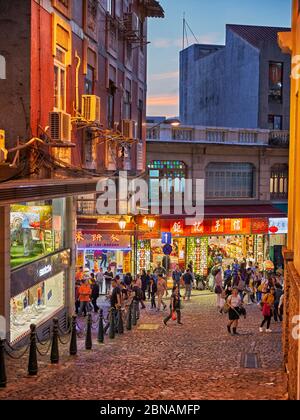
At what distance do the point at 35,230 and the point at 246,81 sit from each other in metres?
24.4

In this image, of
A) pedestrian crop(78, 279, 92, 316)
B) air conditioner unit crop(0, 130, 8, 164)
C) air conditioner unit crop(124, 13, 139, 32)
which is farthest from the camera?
air conditioner unit crop(124, 13, 139, 32)

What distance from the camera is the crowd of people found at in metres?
19.0

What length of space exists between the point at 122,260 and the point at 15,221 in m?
14.8

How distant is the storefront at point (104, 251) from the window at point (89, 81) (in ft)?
26.4

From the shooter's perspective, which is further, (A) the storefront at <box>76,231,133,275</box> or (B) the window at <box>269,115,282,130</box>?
(B) the window at <box>269,115,282,130</box>

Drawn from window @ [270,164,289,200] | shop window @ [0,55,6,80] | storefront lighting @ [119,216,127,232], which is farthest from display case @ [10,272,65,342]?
window @ [270,164,289,200]

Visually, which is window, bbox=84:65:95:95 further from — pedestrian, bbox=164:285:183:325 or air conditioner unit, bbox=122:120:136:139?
pedestrian, bbox=164:285:183:325

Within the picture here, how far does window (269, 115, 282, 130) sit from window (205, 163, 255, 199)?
11.6 feet

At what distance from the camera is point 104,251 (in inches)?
1156

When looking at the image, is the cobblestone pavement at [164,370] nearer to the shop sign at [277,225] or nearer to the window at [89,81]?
the window at [89,81]

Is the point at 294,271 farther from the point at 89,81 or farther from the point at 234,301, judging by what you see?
the point at 89,81

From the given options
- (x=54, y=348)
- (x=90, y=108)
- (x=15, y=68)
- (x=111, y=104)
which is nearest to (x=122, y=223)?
(x=111, y=104)

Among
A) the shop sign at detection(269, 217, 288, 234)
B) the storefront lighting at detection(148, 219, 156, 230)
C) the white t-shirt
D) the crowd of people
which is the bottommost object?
the crowd of people

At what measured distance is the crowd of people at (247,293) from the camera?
18969 mm
